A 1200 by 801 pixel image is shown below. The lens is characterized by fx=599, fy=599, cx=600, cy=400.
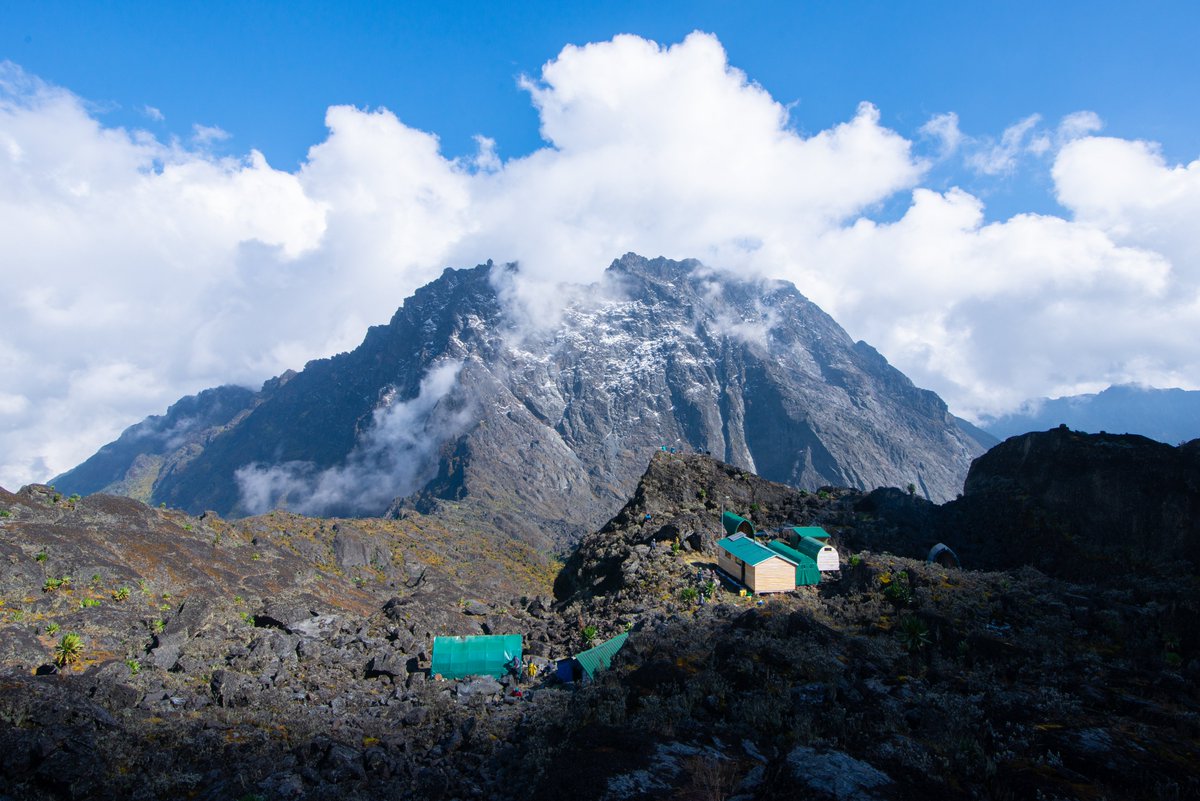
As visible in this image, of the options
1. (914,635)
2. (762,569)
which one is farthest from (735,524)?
(914,635)

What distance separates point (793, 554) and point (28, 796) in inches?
1525

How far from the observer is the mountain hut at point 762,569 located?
38469 millimetres

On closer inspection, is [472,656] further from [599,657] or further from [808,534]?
[808,534]

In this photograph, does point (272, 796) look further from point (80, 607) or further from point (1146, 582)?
point (1146, 582)

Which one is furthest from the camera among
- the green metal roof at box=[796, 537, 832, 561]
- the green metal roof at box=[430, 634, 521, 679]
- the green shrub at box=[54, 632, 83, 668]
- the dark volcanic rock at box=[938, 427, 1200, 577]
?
the green metal roof at box=[796, 537, 832, 561]

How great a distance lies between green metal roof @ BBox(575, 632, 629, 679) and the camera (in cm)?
2772

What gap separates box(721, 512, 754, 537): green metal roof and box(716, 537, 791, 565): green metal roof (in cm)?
632

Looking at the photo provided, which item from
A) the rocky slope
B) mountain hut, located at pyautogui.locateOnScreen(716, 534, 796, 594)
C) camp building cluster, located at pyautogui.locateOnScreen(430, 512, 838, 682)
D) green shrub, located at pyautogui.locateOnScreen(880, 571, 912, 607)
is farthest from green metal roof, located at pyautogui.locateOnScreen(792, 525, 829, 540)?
green shrub, located at pyautogui.locateOnScreen(880, 571, 912, 607)

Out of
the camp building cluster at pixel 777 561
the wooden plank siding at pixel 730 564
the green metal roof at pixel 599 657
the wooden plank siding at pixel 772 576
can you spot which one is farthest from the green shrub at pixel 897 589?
the green metal roof at pixel 599 657

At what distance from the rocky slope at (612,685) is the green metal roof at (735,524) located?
14.8 feet

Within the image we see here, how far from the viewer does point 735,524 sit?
5044 cm

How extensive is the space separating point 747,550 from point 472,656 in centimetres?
1934

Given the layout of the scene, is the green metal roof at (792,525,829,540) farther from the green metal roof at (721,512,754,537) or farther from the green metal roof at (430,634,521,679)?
the green metal roof at (430,634,521,679)

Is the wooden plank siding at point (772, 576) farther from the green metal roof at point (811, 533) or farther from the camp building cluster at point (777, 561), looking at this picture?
the green metal roof at point (811, 533)
